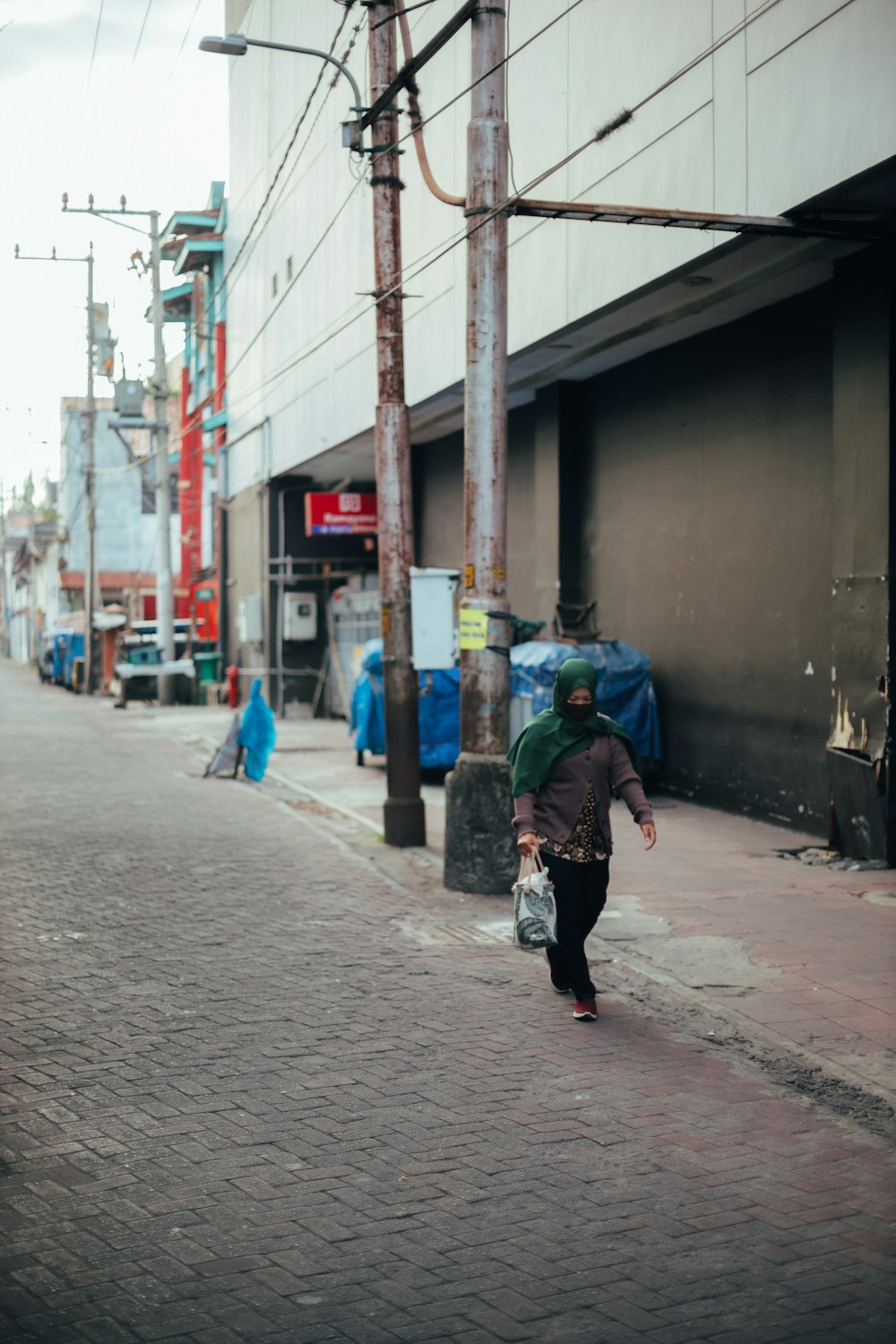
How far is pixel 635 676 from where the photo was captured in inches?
634

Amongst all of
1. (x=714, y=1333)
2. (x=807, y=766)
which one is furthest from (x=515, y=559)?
(x=714, y=1333)

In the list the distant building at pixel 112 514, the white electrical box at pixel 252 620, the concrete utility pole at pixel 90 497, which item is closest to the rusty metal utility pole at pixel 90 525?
the concrete utility pole at pixel 90 497

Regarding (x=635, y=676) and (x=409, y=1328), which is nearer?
(x=409, y=1328)

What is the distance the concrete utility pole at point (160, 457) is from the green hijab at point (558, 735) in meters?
28.7

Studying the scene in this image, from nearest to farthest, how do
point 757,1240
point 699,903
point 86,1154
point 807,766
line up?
point 757,1240, point 86,1154, point 699,903, point 807,766

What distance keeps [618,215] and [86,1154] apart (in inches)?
315

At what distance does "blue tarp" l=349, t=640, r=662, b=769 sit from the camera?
51.7 feet

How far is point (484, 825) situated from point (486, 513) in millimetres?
2345

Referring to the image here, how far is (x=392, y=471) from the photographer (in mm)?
12633

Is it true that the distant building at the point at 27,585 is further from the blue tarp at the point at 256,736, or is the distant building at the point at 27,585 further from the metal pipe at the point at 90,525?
the blue tarp at the point at 256,736

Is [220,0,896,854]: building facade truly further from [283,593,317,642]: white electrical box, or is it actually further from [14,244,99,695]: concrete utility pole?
[14,244,99,695]: concrete utility pole

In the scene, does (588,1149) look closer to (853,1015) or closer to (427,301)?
(853,1015)

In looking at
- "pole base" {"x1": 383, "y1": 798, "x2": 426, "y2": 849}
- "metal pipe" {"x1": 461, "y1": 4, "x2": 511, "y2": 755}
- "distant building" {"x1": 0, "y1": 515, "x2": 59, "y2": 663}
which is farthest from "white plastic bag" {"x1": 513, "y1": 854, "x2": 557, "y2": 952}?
"distant building" {"x1": 0, "y1": 515, "x2": 59, "y2": 663}

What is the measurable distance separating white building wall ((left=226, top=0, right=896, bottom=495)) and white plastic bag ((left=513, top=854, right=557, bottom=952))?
229 inches
